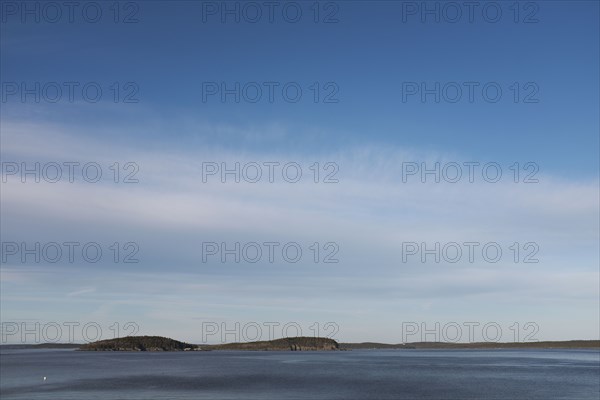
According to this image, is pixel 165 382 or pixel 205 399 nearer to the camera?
pixel 205 399

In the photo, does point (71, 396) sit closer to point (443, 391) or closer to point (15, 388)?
point (15, 388)

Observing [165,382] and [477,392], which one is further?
[165,382]

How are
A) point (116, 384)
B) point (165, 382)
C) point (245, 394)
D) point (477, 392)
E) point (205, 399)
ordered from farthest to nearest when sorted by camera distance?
point (165, 382) → point (116, 384) → point (477, 392) → point (245, 394) → point (205, 399)

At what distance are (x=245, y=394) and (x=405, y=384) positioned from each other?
28316 millimetres

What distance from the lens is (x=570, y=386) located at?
89500mm

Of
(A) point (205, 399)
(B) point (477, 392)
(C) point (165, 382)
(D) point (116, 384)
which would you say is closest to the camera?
(A) point (205, 399)

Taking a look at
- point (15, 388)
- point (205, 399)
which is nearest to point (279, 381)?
point (205, 399)

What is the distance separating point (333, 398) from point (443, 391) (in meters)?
18.1

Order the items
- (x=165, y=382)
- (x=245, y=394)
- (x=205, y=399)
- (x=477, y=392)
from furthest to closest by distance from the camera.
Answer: (x=165, y=382) → (x=477, y=392) → (x=245, y=394) → (x=205, y=399)

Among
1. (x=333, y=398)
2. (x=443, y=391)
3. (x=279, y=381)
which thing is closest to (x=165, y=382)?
(x=279, y=381)

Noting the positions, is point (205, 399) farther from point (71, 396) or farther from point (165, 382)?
point (165, 382)

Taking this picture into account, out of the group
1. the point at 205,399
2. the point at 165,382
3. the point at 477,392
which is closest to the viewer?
the point at 205,399

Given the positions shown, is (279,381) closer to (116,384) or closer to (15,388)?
(116,384)

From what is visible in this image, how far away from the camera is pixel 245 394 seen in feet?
238
